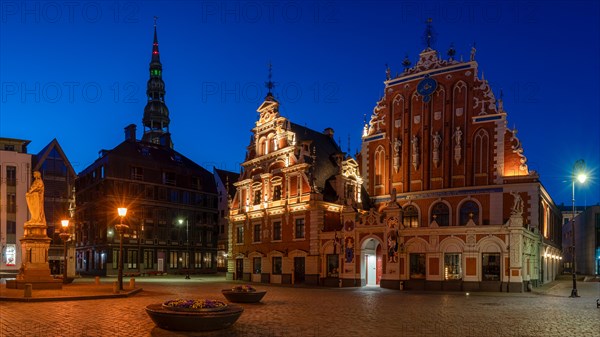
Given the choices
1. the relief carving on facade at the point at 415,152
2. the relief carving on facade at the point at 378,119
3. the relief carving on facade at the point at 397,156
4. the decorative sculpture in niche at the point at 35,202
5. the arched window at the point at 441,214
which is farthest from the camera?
the relief carving on facade at the point at 378,119

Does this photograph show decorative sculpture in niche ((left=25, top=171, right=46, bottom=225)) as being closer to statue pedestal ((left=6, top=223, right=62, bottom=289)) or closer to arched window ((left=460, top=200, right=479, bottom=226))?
statue pedestal ((left=6, top=223, right=62, bottom=289))

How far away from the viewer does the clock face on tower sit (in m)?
45.9

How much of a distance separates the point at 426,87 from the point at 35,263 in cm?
3237

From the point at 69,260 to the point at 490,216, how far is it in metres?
37.4

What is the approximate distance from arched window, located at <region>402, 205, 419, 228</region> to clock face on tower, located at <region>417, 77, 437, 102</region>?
932cm

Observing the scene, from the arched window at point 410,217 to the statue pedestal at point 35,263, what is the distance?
88.3 feet

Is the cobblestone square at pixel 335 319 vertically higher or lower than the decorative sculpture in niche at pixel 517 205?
lower

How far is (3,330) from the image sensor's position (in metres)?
16.6

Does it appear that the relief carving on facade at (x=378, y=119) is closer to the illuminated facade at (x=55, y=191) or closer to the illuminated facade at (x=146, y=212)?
the illuminated facade at (x=146, y=212)

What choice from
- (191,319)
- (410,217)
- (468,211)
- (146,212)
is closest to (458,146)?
(468,211)

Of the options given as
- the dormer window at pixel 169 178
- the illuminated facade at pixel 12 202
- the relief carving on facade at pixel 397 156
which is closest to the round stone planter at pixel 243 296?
the relief carving on facade at pixel 397 156

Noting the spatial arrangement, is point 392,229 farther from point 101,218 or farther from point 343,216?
point 101,218

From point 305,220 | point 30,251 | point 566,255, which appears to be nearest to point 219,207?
point 305,220

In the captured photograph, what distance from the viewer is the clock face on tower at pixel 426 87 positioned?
45.9m
